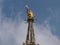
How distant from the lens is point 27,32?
297 ft

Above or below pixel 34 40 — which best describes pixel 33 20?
above

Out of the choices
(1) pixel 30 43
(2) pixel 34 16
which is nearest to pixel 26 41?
(1) pixel 30 43

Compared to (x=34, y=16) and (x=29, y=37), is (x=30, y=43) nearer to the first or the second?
(x=29, y=37)

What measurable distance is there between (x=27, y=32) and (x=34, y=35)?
7.67 feet

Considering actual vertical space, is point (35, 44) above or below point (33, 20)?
below

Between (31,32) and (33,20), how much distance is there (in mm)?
3562

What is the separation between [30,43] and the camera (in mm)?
86875

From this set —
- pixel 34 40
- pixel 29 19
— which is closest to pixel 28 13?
pixel 29 19

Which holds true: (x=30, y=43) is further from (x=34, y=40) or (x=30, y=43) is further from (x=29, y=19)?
(x=29, y=19)

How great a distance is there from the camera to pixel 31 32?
89812mm

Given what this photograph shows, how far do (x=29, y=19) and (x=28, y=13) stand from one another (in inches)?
69.4

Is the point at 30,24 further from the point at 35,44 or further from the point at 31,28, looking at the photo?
the point at 35,44

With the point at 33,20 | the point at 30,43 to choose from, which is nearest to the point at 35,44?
the point at 30,43

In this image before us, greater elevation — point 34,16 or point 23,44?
point 34,16
